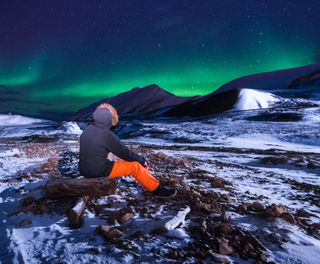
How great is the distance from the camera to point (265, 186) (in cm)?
705

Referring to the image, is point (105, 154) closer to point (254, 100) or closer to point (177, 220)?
point (177, 220)

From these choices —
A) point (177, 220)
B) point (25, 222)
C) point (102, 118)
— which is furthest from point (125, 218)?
point (102, 118)

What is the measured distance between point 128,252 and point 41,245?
1241 millimetres

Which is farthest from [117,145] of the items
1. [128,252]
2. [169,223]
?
[128,252]

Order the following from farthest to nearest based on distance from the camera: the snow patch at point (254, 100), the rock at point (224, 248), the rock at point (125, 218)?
1. the snow patch at point (254, 100)
2. the rock at point (125, 218)
3. the rock at point (224, 248)

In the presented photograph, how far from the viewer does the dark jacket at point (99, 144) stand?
4.07 meters

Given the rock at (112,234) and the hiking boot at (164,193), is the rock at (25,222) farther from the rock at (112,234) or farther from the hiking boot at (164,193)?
the hiking boot at (164,193)

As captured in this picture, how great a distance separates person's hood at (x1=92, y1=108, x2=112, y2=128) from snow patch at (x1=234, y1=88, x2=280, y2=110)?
82849mm

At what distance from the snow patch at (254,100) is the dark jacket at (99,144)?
8279 cm

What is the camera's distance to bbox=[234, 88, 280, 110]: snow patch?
8006 centimetres

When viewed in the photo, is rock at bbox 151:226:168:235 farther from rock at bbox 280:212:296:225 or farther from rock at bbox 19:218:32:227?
rock at bbox 280:212:296:225

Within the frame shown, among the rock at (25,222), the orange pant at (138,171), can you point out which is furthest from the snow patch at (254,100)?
the rock at (25,222)

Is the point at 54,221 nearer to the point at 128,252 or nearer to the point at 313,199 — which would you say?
the point at 128,252

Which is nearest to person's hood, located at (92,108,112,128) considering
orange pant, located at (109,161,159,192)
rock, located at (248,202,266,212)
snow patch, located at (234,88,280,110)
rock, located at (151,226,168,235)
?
→ orange pant, located at (109,161,159,192)
